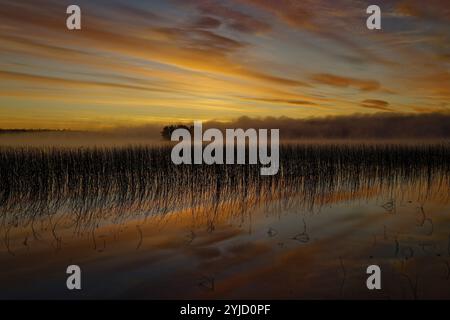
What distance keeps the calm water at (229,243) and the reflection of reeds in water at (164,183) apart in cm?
5

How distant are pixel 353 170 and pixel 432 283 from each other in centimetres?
627

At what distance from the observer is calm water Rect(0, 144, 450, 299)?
4012mm

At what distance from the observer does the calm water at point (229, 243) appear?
4.01m

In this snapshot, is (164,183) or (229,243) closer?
(229,243)

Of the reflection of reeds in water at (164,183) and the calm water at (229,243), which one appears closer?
the calm water at (229,243)

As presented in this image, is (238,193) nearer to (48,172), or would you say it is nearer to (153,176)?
(153,176)

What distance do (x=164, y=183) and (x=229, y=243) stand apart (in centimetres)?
323

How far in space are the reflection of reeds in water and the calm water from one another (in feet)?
0.18

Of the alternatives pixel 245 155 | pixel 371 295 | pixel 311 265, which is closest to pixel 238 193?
pixel 245 155

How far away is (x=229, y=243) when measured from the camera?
505cm

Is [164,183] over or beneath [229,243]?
over

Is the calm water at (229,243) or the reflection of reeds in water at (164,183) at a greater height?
the reflection of reeds in water at (164,183)

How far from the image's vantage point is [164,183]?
26.4 feet

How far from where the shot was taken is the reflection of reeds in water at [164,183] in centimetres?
651
